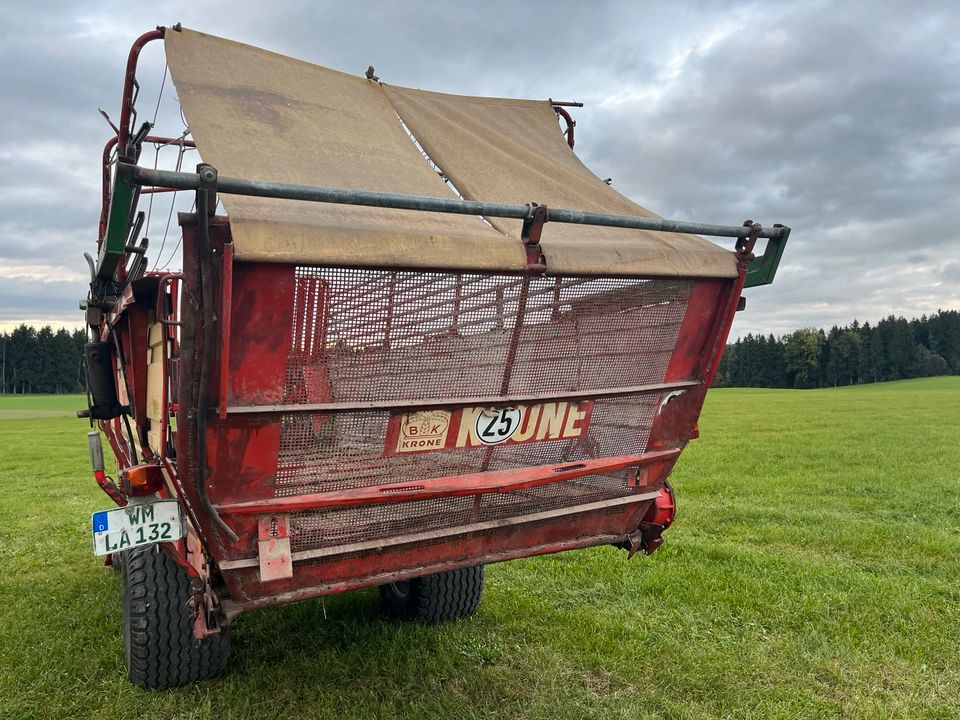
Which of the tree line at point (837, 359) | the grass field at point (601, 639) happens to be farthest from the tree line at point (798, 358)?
the grass field at point (601, 639)

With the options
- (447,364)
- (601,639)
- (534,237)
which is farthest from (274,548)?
(601,639)

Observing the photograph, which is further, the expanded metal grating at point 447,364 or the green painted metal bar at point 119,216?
the expanded metal grating at point 447,364

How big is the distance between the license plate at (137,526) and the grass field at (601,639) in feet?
3.32

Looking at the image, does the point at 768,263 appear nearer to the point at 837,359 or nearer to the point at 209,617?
the point at 209,617

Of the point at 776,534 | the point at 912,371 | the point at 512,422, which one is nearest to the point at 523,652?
the point at 512,422

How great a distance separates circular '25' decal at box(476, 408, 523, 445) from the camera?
119 inches

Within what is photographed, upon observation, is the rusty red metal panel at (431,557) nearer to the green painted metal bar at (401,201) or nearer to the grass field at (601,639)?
the grass field at (601,639)

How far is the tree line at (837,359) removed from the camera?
74.9 metres

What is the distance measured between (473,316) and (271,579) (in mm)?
1256

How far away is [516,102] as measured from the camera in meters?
4.52

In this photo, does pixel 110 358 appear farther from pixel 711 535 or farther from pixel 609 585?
pixel 711 535

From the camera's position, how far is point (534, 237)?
276cm

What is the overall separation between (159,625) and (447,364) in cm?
203

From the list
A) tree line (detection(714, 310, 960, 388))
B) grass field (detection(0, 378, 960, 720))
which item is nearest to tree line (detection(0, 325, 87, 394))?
tree line (detection(714, 310, 960, 388))
